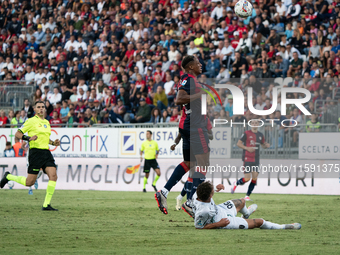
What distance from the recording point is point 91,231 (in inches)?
297

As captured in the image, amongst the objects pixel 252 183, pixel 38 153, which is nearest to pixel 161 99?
pixel 252 183

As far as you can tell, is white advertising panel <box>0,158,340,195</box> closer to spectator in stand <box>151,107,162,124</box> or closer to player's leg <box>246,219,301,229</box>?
spectator in stand <box>151,107,162,124</box>

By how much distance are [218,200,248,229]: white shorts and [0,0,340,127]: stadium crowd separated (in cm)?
1015

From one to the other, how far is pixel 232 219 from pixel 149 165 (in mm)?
11646

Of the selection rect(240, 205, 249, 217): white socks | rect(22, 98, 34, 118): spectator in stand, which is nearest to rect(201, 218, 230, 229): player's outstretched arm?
rect(240, 205, 249, 217): white socks

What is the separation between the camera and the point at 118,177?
2023cm

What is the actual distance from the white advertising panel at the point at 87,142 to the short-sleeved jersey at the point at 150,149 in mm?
1621

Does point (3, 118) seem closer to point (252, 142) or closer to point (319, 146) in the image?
point (252, 142)

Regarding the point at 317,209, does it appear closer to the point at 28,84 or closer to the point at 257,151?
the point at 257,151

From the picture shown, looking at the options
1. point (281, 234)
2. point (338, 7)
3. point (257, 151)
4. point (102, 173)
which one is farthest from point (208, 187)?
point (338, 7)

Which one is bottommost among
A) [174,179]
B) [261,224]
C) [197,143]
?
[261,224]

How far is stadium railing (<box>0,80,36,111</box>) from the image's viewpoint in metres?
23.3

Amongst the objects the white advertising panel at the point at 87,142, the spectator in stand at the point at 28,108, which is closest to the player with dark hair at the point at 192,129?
the white advertising panel at the point at 87,142

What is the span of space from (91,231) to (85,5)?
22.2 metres
